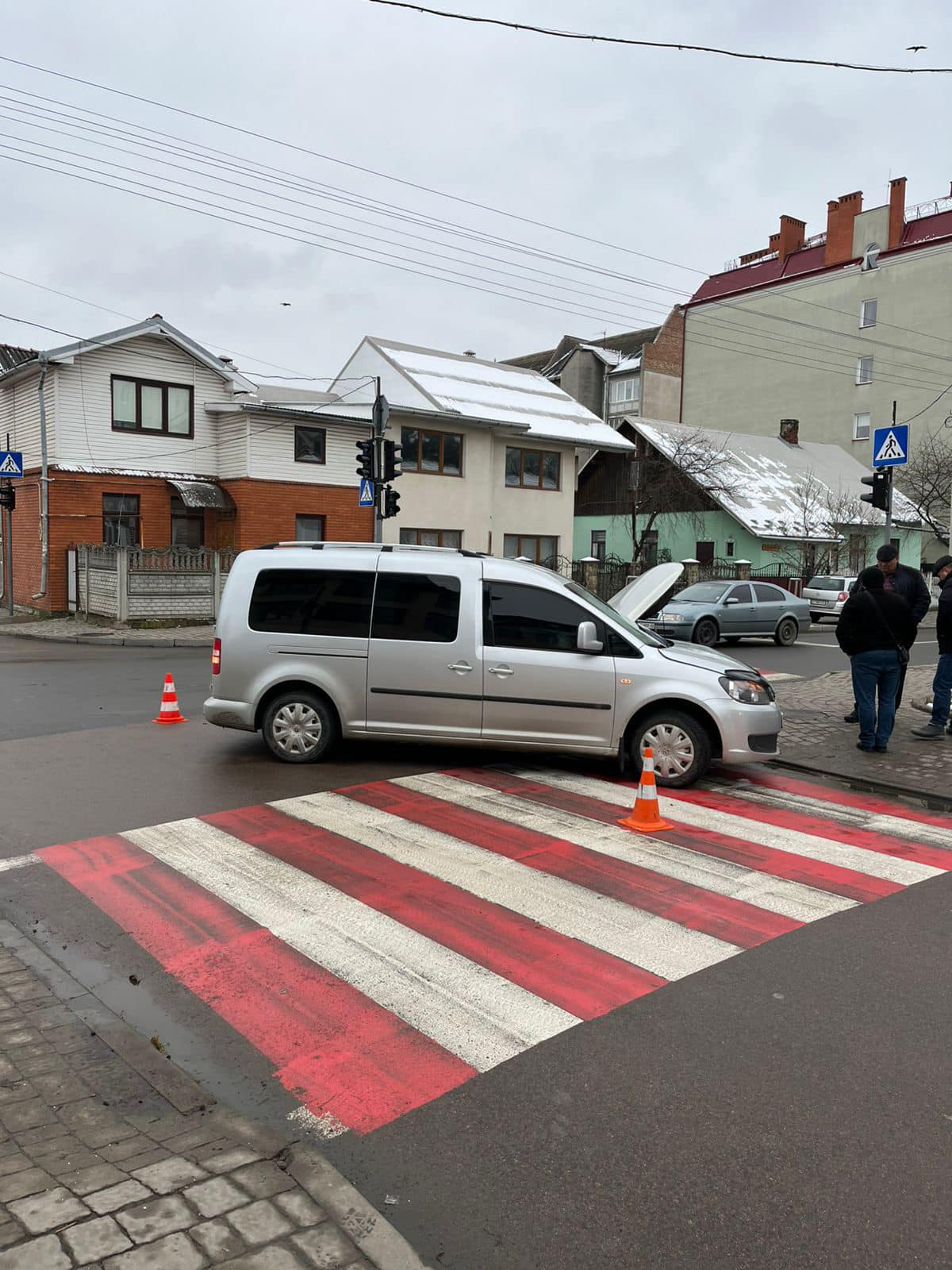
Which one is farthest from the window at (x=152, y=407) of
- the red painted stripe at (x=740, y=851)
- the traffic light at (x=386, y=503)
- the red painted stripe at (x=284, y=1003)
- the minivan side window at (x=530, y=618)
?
the red painted stripe at (x=284, y=1003)

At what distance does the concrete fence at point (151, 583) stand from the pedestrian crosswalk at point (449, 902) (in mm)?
16667

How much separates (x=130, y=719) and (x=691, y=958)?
7.81 m

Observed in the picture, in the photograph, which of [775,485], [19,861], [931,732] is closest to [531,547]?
[775,485]

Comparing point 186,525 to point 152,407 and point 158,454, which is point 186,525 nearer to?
point 158,454

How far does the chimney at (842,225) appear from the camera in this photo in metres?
50.1

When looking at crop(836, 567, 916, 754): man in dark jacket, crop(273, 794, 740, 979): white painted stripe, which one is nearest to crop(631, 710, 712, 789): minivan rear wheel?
crop(836, 567, 916, 754): man in dark jacket

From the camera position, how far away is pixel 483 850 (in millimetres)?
5953

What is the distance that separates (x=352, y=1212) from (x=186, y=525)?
26.3 metres

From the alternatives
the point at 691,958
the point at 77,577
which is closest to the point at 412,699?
the point at 691,958

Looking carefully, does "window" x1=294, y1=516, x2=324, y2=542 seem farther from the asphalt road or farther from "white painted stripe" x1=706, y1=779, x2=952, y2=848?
the asphalt road

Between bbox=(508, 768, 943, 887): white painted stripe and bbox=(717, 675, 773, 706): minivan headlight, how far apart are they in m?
1.02

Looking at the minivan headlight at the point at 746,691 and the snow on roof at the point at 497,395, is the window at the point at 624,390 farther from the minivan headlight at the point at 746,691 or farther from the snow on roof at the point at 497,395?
the minivan headlight at the point at 746,691

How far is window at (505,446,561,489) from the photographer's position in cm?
3275

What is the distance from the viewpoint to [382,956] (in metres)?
4.41
